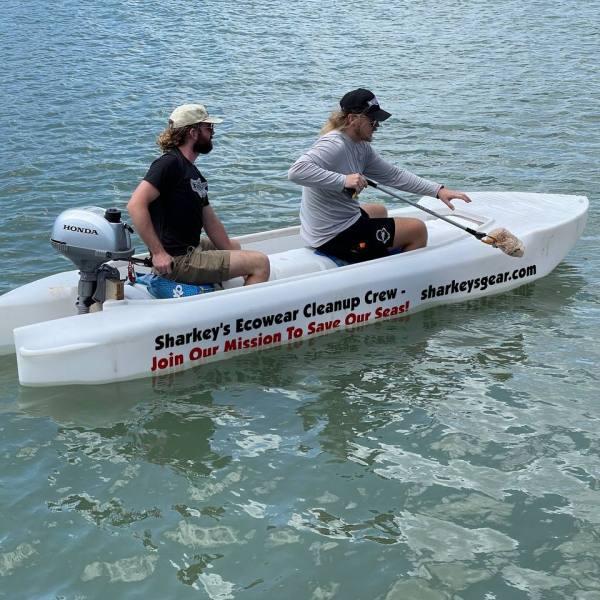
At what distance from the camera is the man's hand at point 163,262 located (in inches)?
270

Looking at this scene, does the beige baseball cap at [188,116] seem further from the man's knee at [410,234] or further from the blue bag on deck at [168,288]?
the man's knee at [410,234]

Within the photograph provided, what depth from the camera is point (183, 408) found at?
6594 mm

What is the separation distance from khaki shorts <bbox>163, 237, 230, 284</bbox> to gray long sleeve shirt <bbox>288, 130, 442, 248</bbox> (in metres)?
0.78

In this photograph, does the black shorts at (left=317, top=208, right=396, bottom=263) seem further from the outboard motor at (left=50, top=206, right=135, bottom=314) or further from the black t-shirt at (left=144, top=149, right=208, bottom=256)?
the outboard motor at (left=50, top=206, right=135, bottom=314)

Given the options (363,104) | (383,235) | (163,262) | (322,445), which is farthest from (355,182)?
(322,445)

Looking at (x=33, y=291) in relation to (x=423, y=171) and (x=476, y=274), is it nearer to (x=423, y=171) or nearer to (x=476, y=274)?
(x=476, y=274)

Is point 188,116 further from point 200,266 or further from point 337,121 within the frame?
point 337,121

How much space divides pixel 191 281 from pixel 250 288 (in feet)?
1.36

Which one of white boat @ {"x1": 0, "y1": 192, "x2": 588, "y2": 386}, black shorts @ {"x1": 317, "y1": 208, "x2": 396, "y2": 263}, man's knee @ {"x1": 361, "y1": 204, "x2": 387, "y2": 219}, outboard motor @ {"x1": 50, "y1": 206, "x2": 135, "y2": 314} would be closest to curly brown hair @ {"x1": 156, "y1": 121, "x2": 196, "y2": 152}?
outboard motor @ {"x1": 50, "y1": 206, "x2": 135, "y2": 314}

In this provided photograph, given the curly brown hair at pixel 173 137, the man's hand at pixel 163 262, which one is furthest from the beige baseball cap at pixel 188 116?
the man's hand at pixel 163 262

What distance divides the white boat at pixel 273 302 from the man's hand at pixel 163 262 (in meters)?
0.22

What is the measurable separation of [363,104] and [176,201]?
1546 mm

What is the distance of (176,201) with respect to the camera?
6.88 meters

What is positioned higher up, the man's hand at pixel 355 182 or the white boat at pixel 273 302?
the man's hand at pixel 355 182
